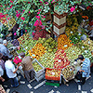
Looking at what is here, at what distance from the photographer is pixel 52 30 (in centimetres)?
746

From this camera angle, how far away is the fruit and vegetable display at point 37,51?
673cm

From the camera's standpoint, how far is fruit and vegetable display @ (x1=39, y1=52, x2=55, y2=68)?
21.2ft

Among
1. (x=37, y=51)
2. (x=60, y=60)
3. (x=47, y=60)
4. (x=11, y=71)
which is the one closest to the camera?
(x=11, y=71)

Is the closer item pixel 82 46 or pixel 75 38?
pixel 82 46

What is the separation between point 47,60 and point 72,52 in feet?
3.97

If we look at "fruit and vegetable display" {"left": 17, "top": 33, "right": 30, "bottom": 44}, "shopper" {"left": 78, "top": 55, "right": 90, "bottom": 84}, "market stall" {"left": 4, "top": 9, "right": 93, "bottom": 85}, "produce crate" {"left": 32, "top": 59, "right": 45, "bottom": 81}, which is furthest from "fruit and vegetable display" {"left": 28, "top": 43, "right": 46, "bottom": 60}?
"shopper" {"left": 78, "top": 55, "right": 90, "bottom": 84}

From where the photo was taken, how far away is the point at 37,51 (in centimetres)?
686

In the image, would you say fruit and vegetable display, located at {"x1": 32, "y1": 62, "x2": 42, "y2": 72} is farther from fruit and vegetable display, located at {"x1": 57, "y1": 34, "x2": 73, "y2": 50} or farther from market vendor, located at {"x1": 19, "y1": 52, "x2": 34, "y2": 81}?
fruit and vegetable display, located at {"x1": 57, "y1": 34, "x2": 73, "y2": 50}

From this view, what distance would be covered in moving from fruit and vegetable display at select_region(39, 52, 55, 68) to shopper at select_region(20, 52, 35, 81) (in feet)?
2.01

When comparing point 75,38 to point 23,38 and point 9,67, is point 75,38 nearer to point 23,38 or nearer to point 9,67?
point 23,38

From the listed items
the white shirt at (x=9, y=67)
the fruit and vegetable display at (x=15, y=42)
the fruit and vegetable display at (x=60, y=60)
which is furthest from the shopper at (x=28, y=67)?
the fruit and vegetable display at (x=15, y=42)

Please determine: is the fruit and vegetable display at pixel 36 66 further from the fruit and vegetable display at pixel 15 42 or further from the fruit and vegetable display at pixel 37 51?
the fruit and vegetable display at pixel 15 42

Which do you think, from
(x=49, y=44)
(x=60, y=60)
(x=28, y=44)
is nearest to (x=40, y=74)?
(x=60, y=60)

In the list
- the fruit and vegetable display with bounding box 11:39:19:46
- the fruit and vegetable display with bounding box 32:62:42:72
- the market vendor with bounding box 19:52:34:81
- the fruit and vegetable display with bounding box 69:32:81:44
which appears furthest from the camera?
the fruit and vegetable display with bounding box 11:39:19:46
